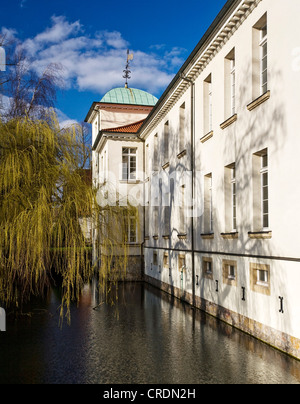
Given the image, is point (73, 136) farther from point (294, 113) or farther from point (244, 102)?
point (294, 113)

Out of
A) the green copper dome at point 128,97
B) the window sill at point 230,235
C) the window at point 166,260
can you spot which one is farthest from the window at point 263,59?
the green copper dome at point 128,97

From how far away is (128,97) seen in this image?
3600cm

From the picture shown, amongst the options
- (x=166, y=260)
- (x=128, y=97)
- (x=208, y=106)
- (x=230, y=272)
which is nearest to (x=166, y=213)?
(x=166, y=260)

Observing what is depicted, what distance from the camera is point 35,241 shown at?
10.9 metres

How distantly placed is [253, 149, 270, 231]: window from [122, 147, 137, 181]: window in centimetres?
1653

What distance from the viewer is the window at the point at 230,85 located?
13.9 meters

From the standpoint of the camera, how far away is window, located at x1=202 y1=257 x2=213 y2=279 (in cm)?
1532

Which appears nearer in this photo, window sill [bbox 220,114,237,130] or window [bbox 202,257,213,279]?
window sill [bbox 220,114,237,130]

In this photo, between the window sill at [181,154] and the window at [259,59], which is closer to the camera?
the window at [259,59]

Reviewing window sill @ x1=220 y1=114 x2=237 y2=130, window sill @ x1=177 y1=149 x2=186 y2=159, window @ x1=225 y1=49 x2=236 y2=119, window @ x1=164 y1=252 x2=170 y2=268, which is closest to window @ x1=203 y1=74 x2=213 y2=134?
window @ x1=225 y1=49 x2=236 y2=119

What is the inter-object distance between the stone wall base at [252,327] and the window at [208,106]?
5.65 m

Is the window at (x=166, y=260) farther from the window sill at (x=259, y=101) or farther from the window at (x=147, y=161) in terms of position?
the window sill at (x=259, y=101)

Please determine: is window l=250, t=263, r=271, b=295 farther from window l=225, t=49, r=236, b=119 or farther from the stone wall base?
window l=225, t=49, r=236, b=119

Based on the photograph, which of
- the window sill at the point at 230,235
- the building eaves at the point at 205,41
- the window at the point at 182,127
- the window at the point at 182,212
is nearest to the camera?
the building eaves at the point at 205,41
